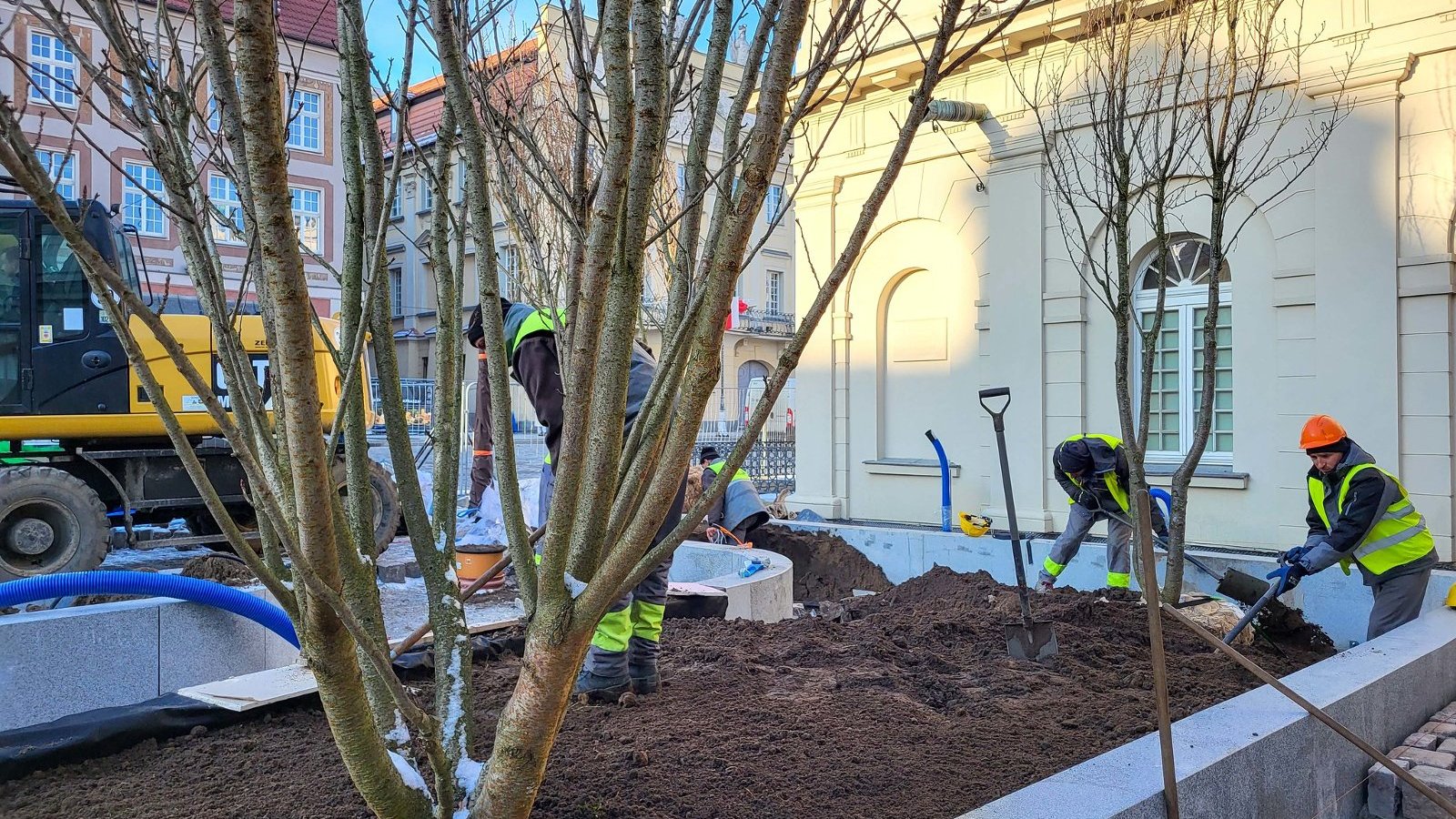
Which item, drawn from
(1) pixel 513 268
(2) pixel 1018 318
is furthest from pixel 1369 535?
(1) pixel 513 268

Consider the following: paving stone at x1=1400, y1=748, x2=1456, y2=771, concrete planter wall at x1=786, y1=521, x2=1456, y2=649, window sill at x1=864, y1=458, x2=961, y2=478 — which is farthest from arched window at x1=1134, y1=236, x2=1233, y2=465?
paving stone at x1=1400, y1=748, x2=1456, y2=771

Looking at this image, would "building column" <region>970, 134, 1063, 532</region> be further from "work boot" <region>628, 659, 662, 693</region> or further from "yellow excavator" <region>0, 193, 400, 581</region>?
"work boot" <region>628, 659, 662, 693</region>

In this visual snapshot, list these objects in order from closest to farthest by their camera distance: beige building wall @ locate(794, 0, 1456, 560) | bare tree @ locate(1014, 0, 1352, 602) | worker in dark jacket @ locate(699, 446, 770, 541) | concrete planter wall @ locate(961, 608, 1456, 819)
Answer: concrete planter wall @ locate(961, 608, 1456, 819) < bare tree @ locate(1014, 0, 1352, 602) < beige building wall @ locate(794, 0, 1456, 560) < worker in dark jacket @ locate(699, 446, 770, 541)

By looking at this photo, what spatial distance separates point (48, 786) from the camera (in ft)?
10.1

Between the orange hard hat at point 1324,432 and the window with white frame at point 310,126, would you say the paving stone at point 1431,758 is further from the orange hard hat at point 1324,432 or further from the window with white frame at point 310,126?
the window with white frame at point 310,126

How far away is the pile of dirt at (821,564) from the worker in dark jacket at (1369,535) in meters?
3.92

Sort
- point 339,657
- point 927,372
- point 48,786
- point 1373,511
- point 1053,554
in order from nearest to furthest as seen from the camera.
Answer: point 339,657
point 48,786
point 1373,511
point 1053,554
point 927,372

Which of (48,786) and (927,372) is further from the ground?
(927,372)

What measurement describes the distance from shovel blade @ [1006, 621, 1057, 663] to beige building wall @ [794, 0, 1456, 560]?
333 centimetres

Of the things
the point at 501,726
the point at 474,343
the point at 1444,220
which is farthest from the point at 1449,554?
the point at 501,726

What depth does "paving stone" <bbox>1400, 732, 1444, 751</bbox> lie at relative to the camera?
14.0 ft

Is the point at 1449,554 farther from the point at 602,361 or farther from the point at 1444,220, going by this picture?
the point at 602,361

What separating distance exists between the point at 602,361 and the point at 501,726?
2.54 feet

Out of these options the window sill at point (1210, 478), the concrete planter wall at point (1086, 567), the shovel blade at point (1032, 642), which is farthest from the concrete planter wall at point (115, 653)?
the window sill at point (1210, 478)
